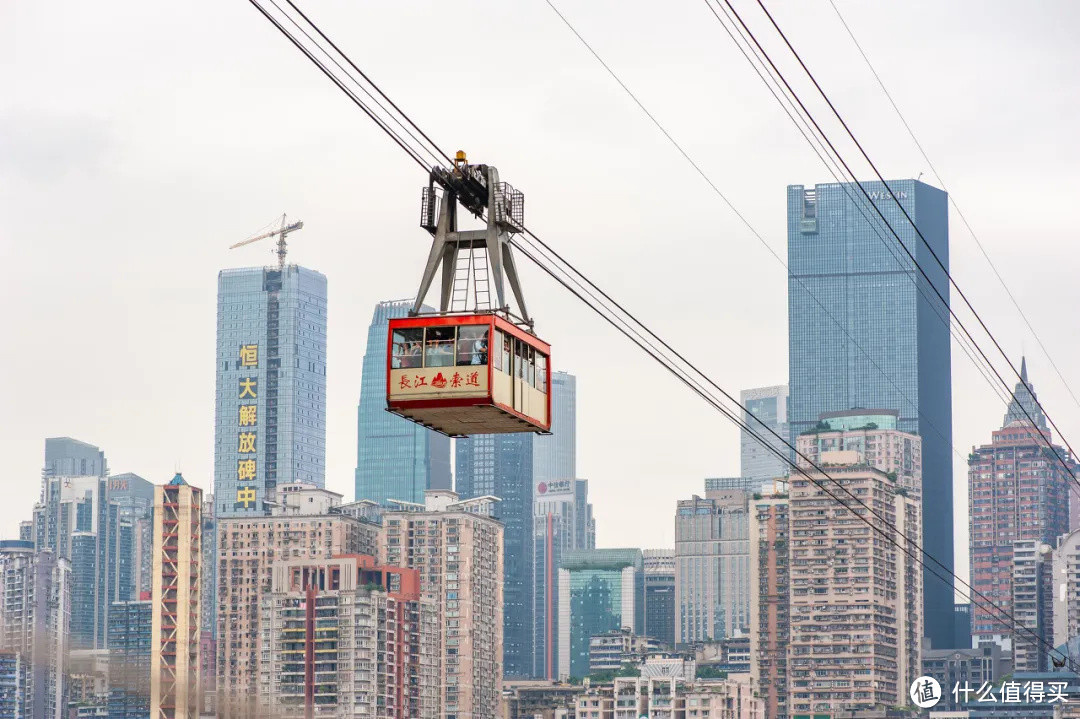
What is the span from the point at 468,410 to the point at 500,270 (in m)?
3.77

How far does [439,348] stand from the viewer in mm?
61625

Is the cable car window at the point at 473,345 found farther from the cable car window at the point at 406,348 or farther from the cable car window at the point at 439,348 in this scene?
the cable car window at the point at 406,348

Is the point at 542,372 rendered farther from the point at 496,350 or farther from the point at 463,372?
the point at 463,372

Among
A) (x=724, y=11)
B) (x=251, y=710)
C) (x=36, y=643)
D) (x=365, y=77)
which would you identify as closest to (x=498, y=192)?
(x=724, y=11)

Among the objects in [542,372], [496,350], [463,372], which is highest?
[496,350]

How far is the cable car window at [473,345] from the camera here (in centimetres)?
6100

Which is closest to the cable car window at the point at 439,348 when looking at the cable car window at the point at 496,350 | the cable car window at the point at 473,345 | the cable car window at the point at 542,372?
the cable car window at the point at 473,345

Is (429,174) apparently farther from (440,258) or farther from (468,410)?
(468,410)

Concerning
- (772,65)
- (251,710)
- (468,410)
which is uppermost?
(772,65)

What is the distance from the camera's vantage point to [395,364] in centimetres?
6238

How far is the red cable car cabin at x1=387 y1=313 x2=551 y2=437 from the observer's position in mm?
61062

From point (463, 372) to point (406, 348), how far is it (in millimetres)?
2033

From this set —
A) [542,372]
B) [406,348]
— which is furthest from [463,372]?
[542,372]

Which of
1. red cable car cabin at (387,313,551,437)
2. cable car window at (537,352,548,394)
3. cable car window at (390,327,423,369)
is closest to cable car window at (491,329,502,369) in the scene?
red cable car cabin at (387,313,551,437)
